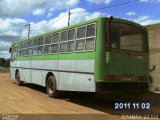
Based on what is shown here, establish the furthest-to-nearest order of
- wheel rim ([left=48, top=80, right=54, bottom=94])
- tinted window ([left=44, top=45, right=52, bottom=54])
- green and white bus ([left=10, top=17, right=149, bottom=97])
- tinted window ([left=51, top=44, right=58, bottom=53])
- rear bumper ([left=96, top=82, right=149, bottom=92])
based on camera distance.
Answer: tinted window ([left=44, top=45, right=52, bottom=54])
wheel rim ([left=48, top=80, right=54, bottom=94])
tinted window ([left=51, top=44, right=58, bottom=53])
green and white bus ([left=10, top=17, right=149, bottom=97])
rear bumper ([left=96, top=82, right=149, bottom=92])

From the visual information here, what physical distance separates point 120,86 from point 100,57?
4.15ft

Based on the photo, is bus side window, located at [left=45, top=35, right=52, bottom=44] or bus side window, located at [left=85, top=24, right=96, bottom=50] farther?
bus side window, located at [left=45, top=35, right=52, bottom=44]

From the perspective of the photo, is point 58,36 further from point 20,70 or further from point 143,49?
point 20,70

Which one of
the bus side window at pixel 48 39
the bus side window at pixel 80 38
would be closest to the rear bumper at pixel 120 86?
the bus side window at pixel 80 38

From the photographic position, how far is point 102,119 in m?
10.1

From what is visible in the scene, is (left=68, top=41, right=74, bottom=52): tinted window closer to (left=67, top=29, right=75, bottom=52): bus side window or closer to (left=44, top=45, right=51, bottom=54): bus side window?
(left=67, top=29, right=75, bottom=52): bus side window

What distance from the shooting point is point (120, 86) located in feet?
37.9

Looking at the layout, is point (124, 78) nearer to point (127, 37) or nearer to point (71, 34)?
point (127, 37)

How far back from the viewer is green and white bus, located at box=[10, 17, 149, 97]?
37.2ft

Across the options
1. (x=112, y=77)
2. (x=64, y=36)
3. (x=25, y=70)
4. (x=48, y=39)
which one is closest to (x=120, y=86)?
(x=112, y=77)

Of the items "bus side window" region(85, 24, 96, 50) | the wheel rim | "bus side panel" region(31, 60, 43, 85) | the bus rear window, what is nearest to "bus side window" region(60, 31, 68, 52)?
the wheel rim

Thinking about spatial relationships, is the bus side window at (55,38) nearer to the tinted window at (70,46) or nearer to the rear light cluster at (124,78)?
the tinted window at (70,46)

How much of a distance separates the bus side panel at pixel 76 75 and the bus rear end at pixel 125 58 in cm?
62

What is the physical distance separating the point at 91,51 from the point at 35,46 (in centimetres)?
686
